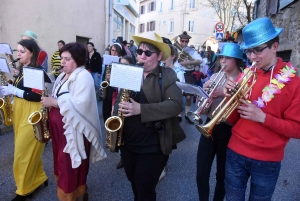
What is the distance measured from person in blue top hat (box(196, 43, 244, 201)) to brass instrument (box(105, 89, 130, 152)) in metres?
0.85

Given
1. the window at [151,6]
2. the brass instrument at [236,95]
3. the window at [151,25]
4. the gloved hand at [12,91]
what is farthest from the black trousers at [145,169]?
the window at [151,6]

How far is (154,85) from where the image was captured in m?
2.26

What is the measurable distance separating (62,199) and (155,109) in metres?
1.39

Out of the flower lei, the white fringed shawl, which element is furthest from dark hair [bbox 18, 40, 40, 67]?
the flower lei

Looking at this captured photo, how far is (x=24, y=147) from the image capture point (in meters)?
2.96

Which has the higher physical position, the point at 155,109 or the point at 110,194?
the point at 155,109

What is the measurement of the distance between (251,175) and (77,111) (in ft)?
5.25

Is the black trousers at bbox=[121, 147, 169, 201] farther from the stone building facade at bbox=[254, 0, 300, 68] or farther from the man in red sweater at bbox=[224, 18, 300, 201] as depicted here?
the stone building facade at bbox=[254, 0, 300, 68]

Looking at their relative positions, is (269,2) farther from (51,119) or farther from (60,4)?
(51,119)

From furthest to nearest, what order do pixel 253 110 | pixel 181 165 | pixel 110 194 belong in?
pixel 181 165, pixel 110 194, pixel 253 110

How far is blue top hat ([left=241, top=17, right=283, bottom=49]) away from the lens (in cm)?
186

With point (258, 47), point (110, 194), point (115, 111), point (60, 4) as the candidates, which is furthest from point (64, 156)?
point (60, 4)

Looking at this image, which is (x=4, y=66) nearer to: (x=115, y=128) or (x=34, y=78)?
(x=34, y=78)

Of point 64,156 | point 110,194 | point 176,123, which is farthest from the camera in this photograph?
point 110,194
